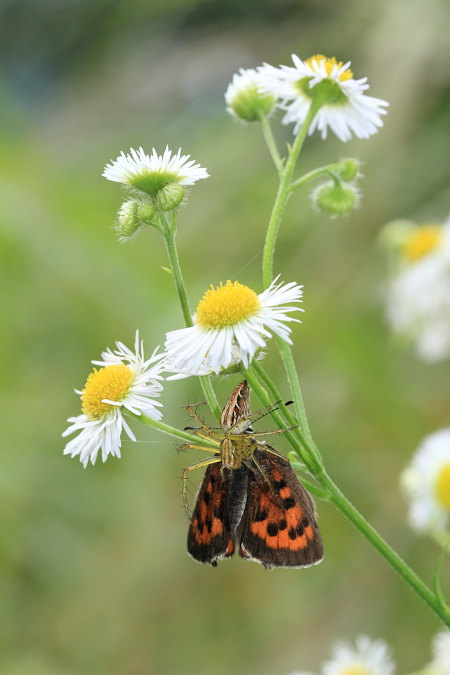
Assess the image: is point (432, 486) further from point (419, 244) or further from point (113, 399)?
point (419, 244)

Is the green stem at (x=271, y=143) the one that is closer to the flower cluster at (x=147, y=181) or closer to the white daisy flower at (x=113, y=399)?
the flower cluster at (x=147, y=181)

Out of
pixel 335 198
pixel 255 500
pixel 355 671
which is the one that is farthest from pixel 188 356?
pixel 355 671

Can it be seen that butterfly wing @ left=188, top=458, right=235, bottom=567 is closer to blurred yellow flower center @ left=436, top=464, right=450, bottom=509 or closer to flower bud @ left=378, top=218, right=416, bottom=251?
blurred yellow flower center @ left=436, top=464, right=450, bottom=509

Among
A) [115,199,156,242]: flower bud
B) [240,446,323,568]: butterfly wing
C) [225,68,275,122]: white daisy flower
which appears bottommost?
[240,446,323,568]: butterfly wing

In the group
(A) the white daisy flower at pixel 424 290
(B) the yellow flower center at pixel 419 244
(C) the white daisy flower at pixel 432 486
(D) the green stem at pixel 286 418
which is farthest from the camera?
(B) the yellow flower center at pixel 419 244

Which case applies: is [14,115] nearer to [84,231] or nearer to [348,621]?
[84,231]

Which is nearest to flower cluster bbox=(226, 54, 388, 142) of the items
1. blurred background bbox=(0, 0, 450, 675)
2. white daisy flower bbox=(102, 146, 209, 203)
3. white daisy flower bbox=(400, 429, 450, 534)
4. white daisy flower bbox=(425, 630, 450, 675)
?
white daisy flower bbox=(102, 146, 209, 203)

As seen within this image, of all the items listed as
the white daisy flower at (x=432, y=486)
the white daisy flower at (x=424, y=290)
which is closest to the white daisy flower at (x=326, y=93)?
the white daisy flower at (x=432, y=486)

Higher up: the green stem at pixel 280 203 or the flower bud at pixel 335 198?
the flower bud at pixel 335 198
